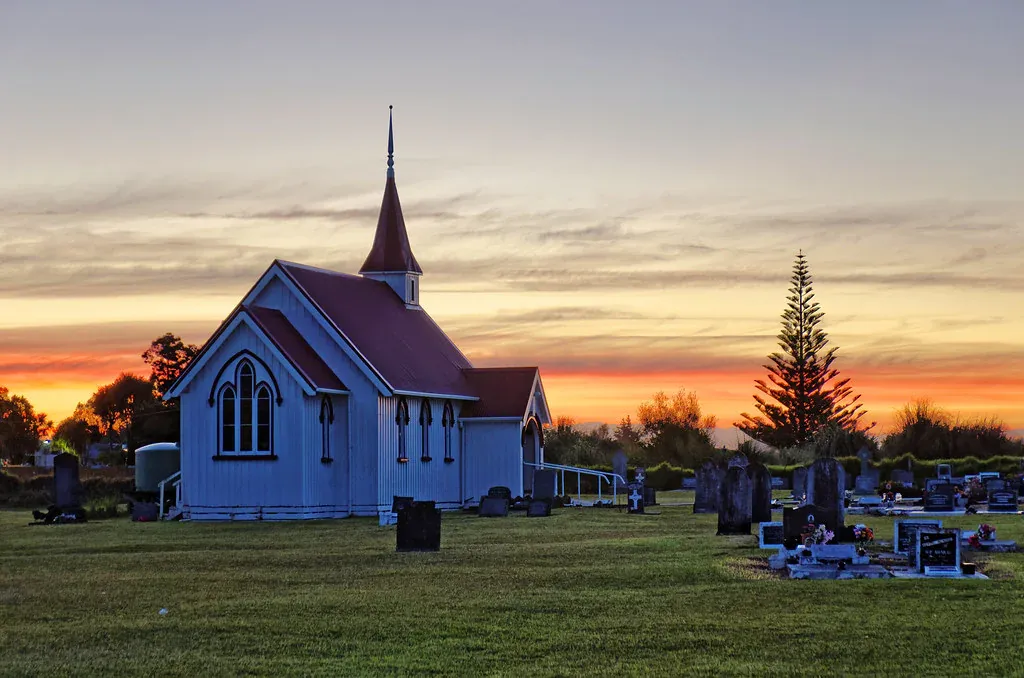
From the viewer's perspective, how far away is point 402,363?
4081cm

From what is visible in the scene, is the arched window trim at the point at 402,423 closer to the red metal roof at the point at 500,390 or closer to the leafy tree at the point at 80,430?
the red metal roof at the point at 500,390

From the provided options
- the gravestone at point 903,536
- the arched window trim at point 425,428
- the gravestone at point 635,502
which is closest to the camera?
the gravestone at point 903,536

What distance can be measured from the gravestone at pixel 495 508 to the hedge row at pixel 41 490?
46.7 ft

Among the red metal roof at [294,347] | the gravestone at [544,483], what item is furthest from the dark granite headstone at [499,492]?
the red metal roof at [294,347]

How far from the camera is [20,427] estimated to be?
136250mm

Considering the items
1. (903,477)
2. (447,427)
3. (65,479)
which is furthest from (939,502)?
(65,479)

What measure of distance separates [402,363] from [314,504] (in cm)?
553

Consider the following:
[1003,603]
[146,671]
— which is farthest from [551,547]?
[146,671]

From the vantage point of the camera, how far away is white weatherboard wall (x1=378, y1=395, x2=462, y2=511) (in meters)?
38.4

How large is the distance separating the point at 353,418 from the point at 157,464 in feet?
34.4

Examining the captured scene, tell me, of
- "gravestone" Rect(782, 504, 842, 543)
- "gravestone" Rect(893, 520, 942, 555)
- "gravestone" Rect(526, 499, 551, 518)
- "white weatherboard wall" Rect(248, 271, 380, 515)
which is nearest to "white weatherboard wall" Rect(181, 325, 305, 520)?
"white weatherboard wall" Rect(248, 271, 380, 515)

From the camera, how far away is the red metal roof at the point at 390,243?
47.1m

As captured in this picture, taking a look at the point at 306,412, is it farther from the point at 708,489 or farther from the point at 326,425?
the point at 708,489

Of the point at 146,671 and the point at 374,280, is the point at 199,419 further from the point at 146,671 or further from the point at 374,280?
the point at 146,671
